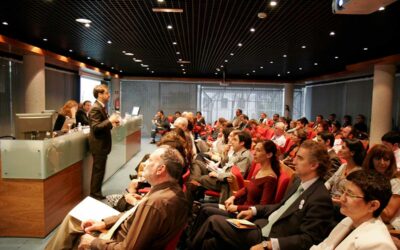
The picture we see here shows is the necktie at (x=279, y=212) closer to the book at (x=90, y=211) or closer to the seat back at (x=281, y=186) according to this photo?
the seat back at (x=281, y=186)

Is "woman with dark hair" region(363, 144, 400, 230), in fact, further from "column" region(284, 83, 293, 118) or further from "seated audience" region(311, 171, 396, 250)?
"column" region(284, 83, 293, 118)

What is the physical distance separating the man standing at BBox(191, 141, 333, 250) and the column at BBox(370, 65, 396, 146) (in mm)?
7874

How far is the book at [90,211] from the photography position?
101 inches

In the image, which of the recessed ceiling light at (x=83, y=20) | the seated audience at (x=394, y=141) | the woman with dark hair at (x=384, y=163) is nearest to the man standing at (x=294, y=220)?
the woman with dark hair at (x=384, y=163)

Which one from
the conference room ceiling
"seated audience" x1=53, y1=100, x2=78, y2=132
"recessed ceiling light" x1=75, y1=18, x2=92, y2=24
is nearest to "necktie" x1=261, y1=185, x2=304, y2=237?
the conference room ceiling

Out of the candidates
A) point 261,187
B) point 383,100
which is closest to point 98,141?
point 261,187

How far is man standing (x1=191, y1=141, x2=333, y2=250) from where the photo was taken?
221cm

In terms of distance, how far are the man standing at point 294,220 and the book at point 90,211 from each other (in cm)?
78

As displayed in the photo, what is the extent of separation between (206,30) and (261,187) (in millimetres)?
4217

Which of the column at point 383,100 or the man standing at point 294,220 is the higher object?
the column at point 383,100

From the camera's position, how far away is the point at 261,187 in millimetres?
3197

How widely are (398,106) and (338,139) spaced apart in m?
5.39

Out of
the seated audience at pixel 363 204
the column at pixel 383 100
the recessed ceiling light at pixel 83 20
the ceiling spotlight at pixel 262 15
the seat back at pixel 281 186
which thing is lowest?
the seat back at pixel 281 186

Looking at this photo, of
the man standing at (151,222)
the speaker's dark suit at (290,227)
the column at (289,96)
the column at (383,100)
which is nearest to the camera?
the man standing at (151,222)
